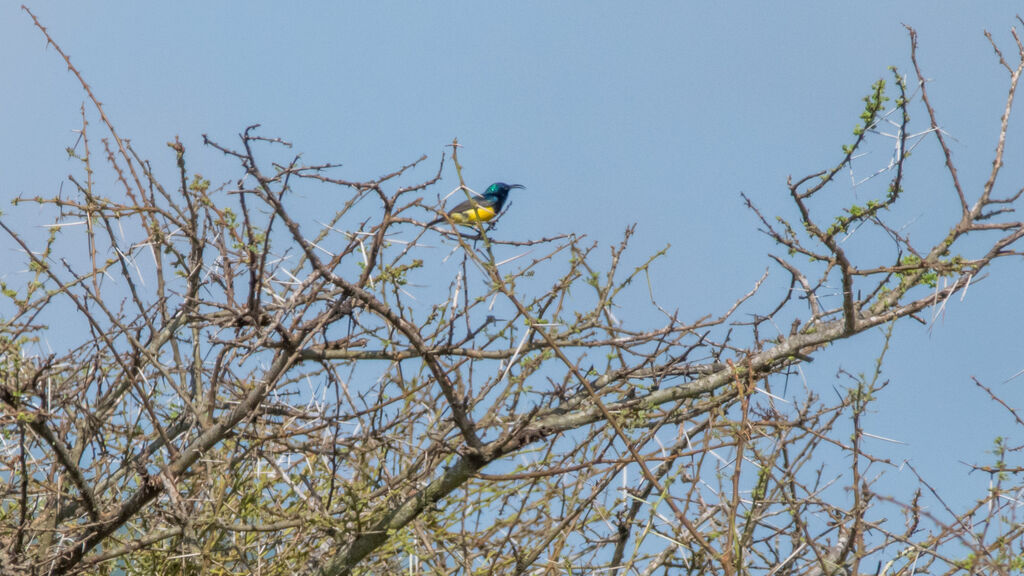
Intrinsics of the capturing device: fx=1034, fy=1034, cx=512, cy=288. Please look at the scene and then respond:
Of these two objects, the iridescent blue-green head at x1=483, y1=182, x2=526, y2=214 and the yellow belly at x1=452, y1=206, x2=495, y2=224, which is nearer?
the yellow belly at x1=452, y1=206, x2=495, y2=224

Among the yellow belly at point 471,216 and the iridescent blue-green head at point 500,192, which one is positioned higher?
the iridescent blue-green head at point 500,192

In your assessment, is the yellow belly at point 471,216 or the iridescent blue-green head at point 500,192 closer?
the yellow belly at point 471,216

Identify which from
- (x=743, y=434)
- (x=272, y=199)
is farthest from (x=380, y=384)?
(x=743, y=434)

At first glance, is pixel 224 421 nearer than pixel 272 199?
No

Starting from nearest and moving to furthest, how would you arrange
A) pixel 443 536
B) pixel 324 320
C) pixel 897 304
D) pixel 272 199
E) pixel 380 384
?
pixel 272 199, pixel 324 320, pixel 897 304, pixel 380 384, pixel 443 536

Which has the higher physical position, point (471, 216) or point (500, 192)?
point (500, 192)

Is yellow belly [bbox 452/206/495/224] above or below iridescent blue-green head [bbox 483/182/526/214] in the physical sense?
below

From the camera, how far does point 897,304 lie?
4.04 meters

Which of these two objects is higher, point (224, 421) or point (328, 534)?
point (224, 421)

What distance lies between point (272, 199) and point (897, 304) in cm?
241

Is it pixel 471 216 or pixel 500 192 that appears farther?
pixel 500 192

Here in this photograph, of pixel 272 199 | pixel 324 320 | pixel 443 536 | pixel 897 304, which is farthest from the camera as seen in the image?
pixel 443 536

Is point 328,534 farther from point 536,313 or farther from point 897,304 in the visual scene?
point 897,304

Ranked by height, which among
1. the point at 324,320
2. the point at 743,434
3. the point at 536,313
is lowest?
the point at 743,434
